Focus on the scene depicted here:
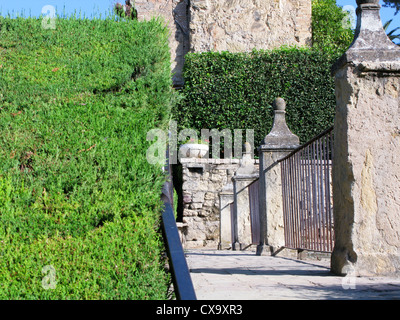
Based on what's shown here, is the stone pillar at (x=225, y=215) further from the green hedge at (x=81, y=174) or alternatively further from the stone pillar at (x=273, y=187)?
the green hedge at (x=81, y=174)

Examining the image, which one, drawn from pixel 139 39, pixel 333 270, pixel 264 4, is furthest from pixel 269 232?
pixel 264 4

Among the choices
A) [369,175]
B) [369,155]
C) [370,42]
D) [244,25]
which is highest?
[244,25]

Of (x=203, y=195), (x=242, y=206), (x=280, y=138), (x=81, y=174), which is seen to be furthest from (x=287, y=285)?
(x=203, y=195)

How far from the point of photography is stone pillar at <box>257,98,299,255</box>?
7.12m

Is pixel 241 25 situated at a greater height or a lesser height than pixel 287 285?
greater

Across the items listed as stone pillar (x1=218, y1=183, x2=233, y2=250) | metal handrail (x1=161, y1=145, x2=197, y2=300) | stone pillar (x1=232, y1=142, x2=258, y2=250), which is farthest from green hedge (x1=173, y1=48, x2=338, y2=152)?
metal handrail (x1=161, y1=145, x2=197, y2=300)

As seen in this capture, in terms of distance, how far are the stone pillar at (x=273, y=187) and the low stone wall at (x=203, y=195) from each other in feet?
13.9

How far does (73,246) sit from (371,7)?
3151mm

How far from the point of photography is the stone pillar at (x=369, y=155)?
159 inches

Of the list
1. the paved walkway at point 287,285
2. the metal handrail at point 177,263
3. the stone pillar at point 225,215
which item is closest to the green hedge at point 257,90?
the stone pillar at point 225,215

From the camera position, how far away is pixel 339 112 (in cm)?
435

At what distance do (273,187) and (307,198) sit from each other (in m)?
1.37

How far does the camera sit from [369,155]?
13.5 ft

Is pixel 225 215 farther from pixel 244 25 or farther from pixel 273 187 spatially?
pixel 244 25
